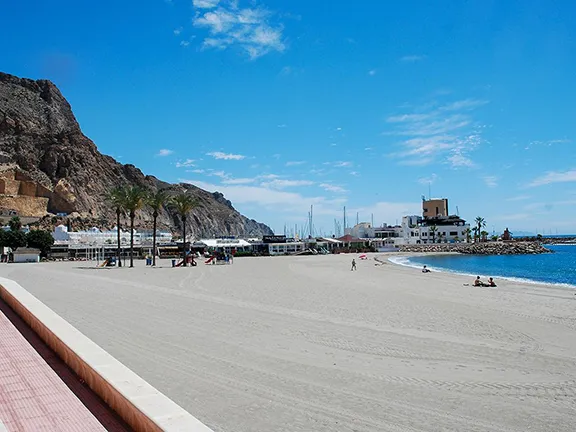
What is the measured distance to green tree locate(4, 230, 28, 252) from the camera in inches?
2504

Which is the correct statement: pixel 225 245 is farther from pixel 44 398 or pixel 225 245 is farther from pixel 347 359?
pixel 44 398

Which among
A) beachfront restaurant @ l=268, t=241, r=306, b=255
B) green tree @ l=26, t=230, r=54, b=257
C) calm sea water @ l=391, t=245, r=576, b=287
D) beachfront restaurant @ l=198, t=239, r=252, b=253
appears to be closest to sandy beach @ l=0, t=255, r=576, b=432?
calm sea water @ l=391, t=245, r=576, b=287

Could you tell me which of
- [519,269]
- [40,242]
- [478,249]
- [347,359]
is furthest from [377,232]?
[347,359]

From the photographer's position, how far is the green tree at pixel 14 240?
2504 inches

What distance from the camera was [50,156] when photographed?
4685 inches

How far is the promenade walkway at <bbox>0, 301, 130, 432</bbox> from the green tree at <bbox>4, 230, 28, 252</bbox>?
6522cm

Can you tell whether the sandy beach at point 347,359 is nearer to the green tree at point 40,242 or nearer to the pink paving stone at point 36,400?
the pink paving stone at point 36,400

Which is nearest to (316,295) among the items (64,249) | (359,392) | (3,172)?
(359,392)

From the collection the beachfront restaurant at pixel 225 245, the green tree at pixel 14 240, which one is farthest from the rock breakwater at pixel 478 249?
the green tree at pixel 14 240

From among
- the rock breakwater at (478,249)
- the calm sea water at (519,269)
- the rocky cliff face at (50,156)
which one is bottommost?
the calm sea water at (519,269)

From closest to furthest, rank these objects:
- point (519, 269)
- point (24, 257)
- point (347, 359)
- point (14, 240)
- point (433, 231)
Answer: point (347, 359) < point (519, 269) < point (24, 257) < point (14, 240) < point (433, 231)

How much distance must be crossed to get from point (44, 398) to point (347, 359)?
534 centimetres

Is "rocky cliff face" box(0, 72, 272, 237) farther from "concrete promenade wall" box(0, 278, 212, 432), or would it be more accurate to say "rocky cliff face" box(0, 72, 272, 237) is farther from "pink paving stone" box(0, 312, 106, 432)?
"pink paving stone" box(0, 312, 106, 432)

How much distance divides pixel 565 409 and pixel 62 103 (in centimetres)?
17079
